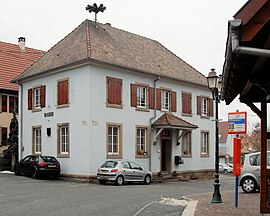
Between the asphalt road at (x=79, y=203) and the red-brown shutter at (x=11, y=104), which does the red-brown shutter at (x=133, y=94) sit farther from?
the red-brown shutter at (x=11, y=104)

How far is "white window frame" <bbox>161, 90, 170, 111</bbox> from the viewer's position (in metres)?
31.4

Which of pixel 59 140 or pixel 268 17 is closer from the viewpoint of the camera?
pixel 268 17

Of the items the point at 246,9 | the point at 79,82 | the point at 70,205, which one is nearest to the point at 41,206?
the point at 70,205

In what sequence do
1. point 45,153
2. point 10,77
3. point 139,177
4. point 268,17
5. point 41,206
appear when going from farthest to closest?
point 10,77
point 45,153
point 139,177
point 41,206
point 268,17

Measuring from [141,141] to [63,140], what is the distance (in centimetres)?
484

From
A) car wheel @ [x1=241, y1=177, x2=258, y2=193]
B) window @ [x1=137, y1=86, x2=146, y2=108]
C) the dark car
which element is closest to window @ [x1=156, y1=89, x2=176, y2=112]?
window @ [x1=137, y1=86, x2=146, y2=108]

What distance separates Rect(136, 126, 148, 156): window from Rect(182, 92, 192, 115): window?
4.69 meters

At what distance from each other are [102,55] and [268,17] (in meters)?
22.2

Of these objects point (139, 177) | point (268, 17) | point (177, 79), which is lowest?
point (139, 177)

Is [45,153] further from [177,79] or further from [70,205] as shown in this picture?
[70,205]

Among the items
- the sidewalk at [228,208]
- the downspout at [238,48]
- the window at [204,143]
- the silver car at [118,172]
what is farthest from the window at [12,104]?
the downspout at [238,48]

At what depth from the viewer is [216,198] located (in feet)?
50.8

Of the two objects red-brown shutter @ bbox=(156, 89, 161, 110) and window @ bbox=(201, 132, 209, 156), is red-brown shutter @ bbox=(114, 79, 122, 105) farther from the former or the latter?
window @ bbox=(201, 132, 209, 156)

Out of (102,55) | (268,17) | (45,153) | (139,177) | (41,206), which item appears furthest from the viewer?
(45,153)
